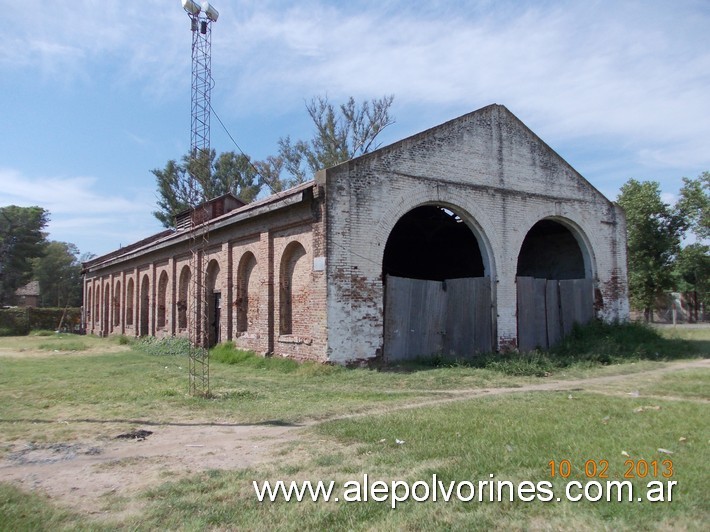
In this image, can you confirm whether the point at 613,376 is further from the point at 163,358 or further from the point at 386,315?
the point at 163,358

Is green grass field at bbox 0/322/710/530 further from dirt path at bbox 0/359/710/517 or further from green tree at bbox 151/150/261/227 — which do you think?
green tree at bbox 151/150/261/227

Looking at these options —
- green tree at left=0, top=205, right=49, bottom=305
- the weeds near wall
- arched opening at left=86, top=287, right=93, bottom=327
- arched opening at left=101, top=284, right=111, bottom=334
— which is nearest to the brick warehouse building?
the weeds near wall

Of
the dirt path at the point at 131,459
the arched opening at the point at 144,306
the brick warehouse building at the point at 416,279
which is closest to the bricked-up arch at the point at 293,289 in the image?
the brick warehouse building at the point at 416,279

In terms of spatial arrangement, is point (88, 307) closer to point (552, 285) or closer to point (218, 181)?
point (218, 181)

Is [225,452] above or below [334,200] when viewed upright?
below

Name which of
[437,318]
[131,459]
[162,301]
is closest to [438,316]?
[437,318]

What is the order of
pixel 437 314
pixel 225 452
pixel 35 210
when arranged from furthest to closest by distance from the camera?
pixel 35 210 → pixel 437 314 → pixel 225 452

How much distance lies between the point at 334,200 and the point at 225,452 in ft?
26.9

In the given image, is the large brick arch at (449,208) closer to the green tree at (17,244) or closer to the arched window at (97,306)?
the arched window at (97,306)

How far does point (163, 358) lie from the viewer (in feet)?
61.7

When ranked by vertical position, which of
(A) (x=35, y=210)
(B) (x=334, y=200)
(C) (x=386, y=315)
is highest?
(A) (x=35, y=210)

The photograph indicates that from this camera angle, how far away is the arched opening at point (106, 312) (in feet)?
114

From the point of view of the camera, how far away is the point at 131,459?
6066 millimetres

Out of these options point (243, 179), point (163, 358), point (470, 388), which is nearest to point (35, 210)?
point (243, 179)
